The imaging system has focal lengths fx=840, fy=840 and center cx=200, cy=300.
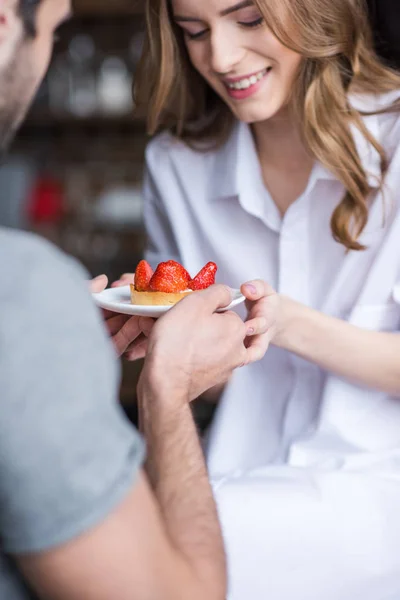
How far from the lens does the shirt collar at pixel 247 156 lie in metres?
1.66

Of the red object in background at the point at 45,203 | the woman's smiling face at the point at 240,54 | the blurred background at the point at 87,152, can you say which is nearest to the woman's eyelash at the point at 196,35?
the woman's smiling face at the point at 240,54

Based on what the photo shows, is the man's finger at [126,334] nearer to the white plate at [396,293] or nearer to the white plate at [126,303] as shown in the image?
the white plate at [126,303]

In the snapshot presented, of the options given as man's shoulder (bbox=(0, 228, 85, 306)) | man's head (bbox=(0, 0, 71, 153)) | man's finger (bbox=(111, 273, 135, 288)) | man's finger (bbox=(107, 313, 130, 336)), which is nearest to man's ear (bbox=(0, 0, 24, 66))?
man's head (bbox=(0, 0, 71, 153))

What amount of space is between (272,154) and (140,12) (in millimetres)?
2059

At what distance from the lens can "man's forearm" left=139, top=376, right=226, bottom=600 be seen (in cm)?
91

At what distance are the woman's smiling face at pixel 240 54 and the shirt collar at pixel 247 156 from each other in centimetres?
14

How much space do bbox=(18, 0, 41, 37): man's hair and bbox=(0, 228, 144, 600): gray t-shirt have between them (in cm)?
27

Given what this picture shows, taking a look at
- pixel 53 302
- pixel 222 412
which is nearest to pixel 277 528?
pixel 222 412

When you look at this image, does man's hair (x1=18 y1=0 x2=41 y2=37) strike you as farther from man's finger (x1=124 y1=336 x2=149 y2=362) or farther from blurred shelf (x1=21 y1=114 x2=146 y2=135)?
blurred shelf (x1=21 y1=114 x2=146 y2=135)

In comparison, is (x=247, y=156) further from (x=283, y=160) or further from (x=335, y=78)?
(x=335, y=78)

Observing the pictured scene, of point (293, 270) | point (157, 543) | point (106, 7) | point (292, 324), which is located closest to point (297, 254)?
point (293, 270)

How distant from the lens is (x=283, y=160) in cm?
183

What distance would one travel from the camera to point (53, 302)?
2.46ft

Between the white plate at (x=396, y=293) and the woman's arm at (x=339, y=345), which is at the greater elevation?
the white plate at (x=396, y=293)
